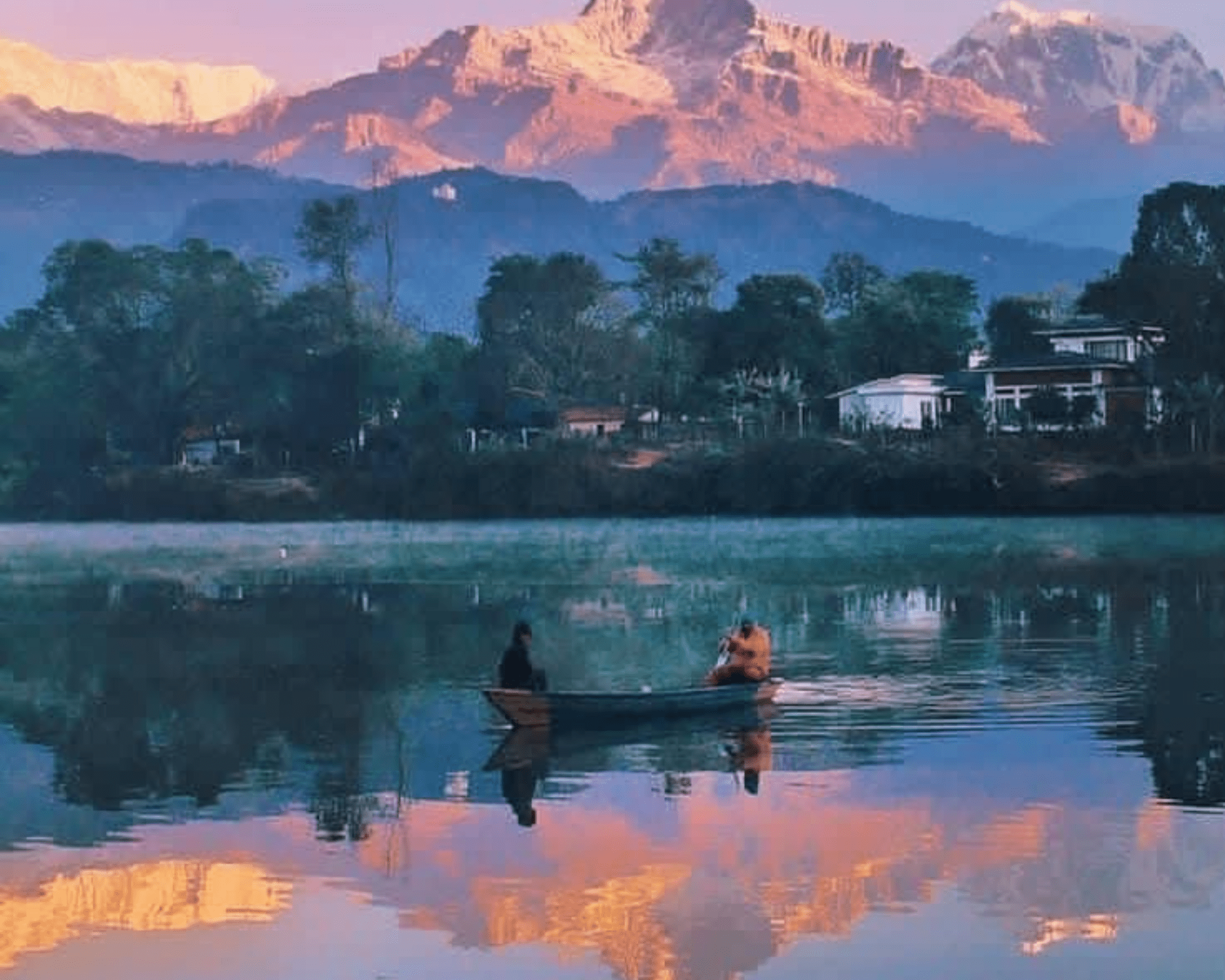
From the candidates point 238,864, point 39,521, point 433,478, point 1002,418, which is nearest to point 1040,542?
point 1002,418

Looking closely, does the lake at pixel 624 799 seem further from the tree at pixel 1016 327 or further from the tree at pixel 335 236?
the tree at pixel 335 236

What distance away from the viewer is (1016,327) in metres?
150

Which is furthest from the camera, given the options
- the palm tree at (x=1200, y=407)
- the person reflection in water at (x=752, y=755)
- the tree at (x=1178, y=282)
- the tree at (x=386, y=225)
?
the tree at (x=386, y=225)

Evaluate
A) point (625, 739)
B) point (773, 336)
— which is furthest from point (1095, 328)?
point (625, 739)

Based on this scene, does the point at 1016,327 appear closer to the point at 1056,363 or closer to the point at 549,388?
the point at 1056,363

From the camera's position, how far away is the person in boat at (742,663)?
3600cm

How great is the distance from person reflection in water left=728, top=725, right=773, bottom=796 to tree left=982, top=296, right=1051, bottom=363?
345 feet

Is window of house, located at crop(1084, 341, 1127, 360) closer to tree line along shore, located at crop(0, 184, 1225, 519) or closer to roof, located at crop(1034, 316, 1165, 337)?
roof, located at crop(1034, 316, 1165, 337)

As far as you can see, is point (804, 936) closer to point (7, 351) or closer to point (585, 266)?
point (585, 266)

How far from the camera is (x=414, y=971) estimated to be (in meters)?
20.0

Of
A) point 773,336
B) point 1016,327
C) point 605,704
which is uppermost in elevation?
point 1016,327

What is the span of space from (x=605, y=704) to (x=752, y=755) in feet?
9.50

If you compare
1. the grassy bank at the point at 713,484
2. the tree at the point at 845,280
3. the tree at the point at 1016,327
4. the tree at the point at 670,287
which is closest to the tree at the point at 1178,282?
the grassy bank at the point at 713,484

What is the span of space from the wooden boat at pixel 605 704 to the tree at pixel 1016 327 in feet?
343
